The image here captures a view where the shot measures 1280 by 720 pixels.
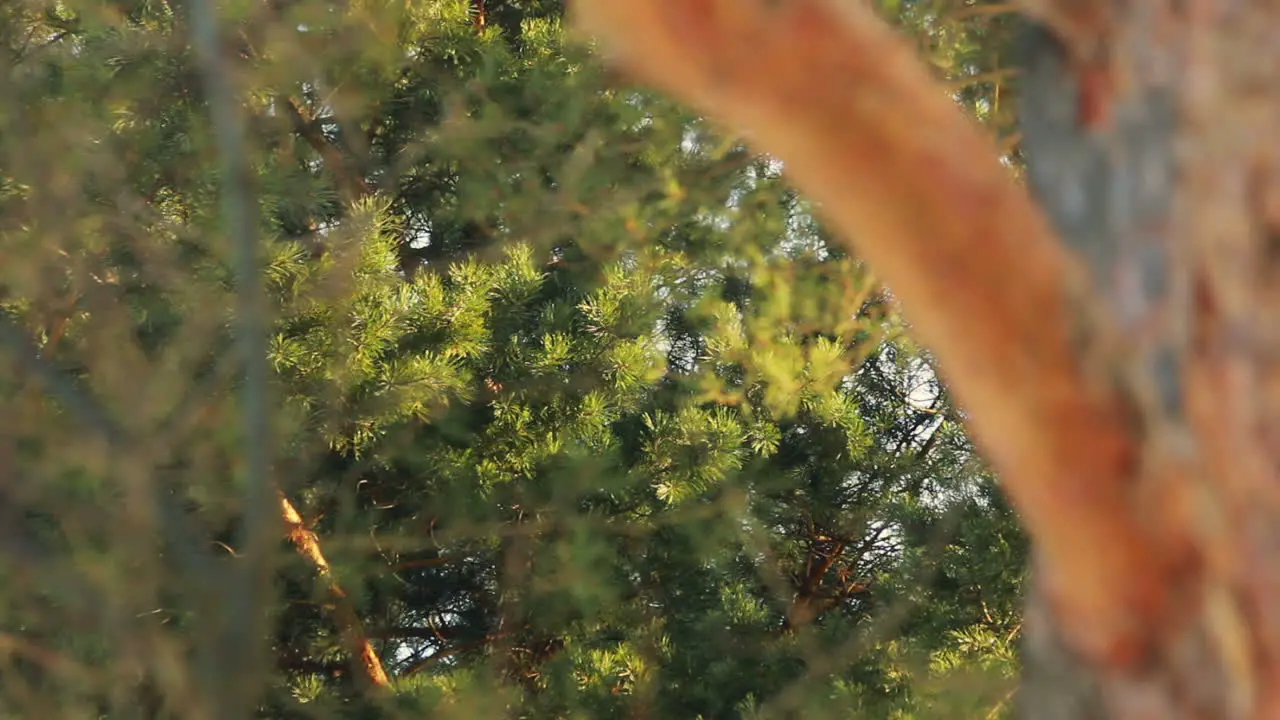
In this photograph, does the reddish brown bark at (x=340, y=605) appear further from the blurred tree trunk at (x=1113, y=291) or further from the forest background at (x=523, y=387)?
the blurred tree trunk at (x=1113, y=291)

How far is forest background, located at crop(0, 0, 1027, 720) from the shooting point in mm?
2207

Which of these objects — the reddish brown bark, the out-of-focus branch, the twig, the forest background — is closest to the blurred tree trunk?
the out-of-focus branch

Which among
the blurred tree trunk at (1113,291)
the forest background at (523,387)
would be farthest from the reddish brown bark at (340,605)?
the blurred tree trunk at (1113,291)

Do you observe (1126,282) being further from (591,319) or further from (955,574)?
(955,574)

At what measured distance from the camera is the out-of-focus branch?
2.41 feet

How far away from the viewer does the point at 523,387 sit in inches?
115

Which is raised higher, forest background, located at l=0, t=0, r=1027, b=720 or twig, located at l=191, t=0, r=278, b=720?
forest background, located at l=0, t=0, r=1027, b=720

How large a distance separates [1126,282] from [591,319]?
2.16 meters

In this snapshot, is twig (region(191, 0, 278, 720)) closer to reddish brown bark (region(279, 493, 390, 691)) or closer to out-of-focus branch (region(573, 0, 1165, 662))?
out-of-focus branch (region(573, 0, 1165, 662))

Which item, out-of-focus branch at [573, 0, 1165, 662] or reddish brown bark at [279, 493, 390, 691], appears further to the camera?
reddish brown bark at [279, 493, 390, 691]

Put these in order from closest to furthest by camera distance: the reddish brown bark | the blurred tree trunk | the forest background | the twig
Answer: the twig < the blurred tree trunk < the forest background < the reddish brown bark

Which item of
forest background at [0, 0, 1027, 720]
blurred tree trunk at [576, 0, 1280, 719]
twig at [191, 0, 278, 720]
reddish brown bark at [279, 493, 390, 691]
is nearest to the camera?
twig at [191, 0, 278, 720]

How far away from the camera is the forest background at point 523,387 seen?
86.9 inches

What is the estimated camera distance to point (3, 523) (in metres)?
0.74
